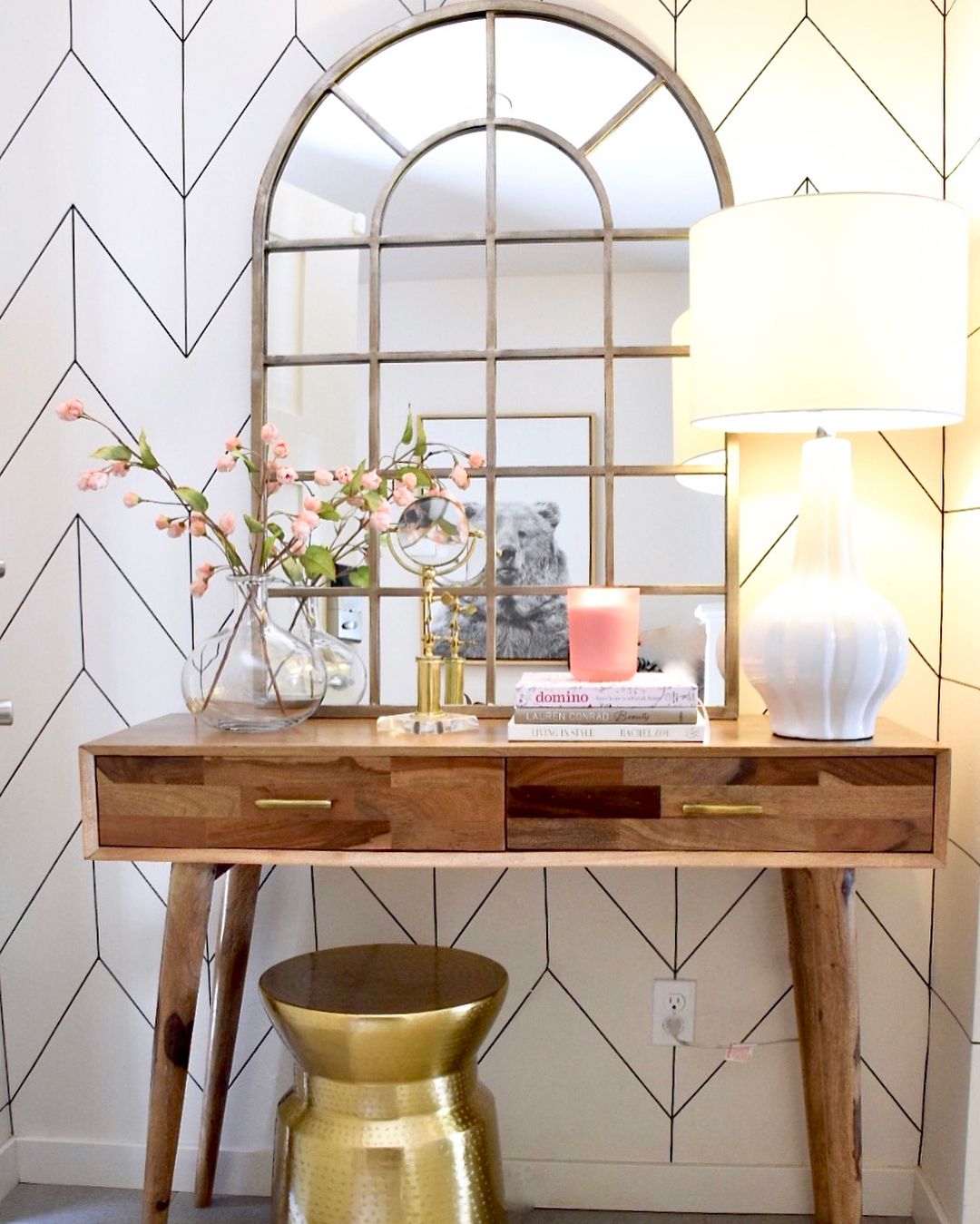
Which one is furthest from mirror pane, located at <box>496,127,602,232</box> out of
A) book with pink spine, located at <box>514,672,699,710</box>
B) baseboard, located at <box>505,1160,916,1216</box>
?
baseboard, located at <box>505,1160,916,1216</box>

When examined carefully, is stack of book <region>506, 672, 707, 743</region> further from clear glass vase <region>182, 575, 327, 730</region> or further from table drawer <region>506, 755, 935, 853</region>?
clear glass vase <region>182, 575, 327, 730</region>

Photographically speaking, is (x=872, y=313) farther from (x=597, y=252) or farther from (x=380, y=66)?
(x=380, y=66)

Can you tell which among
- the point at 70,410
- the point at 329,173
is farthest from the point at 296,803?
the point at 329,173

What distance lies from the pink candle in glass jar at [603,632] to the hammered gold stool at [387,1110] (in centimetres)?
45

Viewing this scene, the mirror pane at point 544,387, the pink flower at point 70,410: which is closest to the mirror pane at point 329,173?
the mirror pane at point 544,387

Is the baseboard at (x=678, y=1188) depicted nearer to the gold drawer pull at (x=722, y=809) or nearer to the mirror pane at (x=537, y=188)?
the gold drawer pull at (x=722, y=809)

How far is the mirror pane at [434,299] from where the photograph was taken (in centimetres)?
174

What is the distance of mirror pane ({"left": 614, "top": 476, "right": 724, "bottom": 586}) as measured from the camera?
1.70m

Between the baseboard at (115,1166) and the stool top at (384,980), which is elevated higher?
the stool top at (384,980)

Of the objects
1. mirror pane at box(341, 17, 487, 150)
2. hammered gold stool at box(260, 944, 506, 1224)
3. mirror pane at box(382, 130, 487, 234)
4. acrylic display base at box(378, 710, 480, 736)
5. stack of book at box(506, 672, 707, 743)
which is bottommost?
hammered gold stool at box(260, 944, 506, 1224)

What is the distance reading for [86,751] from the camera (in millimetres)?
1452

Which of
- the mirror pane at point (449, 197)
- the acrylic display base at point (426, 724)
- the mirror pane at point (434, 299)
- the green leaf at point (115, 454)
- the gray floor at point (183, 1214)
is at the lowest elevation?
the gray floor at point (183, 1214)

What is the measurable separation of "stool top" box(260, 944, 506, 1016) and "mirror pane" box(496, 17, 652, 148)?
120 cm

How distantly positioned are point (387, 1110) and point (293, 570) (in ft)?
2.45
